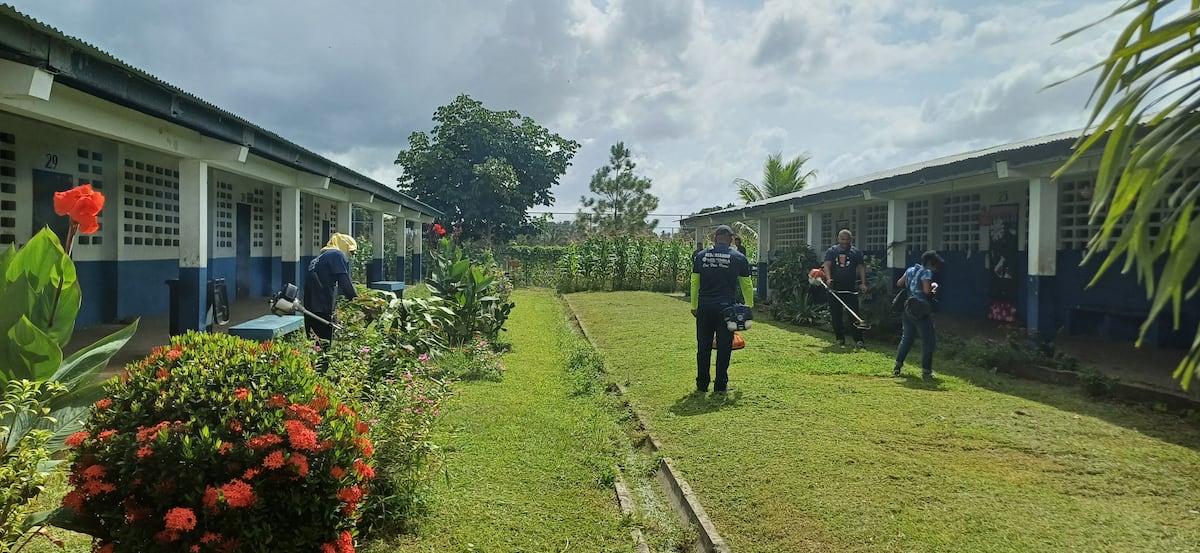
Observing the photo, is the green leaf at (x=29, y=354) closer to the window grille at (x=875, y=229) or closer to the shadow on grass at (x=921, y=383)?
the shadow on grass at (x=921, y=383)

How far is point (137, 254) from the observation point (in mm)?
10297

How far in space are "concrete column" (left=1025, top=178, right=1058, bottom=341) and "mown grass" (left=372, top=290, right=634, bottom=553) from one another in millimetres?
5767

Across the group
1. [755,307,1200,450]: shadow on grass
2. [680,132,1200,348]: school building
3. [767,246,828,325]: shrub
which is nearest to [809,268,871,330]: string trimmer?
[755,307,1200,450]: shadow on grass

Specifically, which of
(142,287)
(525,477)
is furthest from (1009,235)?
(142,287)

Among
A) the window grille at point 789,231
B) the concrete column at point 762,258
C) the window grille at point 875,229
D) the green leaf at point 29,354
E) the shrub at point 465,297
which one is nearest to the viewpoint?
the green leaf at point 29,354

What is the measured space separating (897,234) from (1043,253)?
323cm

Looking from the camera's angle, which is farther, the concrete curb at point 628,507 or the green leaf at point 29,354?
the concrete curb at point 628,507

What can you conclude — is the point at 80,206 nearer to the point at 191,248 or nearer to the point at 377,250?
the point at 191,248

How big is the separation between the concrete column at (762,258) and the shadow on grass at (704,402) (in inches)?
438

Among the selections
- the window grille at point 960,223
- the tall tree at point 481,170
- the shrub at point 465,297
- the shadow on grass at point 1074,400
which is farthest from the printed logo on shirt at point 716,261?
the tall tree at point 481,170

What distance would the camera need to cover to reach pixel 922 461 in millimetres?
4598

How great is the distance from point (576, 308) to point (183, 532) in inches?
549

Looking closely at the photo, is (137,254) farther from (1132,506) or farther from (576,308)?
(1132,506)

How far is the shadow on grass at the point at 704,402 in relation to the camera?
20.2 ft
